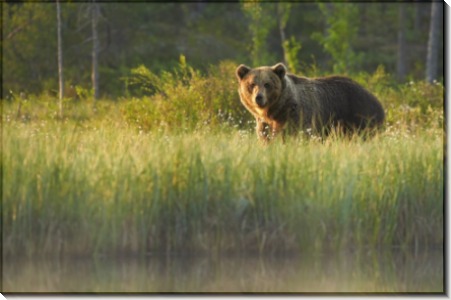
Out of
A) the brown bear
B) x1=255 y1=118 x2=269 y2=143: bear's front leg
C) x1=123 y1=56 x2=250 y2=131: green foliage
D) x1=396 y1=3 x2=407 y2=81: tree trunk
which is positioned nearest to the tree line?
x1=396 y1=3 x2=407 y2=81: tree trunk

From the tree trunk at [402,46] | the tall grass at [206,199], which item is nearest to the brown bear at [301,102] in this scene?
the tall grass at [206,199]

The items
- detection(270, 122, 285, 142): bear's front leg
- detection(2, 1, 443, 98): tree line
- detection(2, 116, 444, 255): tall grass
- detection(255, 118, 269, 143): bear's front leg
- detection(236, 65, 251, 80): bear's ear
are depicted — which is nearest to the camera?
detection(2, 116, 444, 255): tall grass

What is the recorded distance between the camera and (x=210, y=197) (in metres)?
8.00

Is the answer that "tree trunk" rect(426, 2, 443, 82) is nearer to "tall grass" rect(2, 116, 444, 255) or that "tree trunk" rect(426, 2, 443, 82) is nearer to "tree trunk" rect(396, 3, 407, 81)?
"tree trunk" rect(396, 3, 407, 81)

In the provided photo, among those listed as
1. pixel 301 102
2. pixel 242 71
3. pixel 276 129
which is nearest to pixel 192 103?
pixel 242 71

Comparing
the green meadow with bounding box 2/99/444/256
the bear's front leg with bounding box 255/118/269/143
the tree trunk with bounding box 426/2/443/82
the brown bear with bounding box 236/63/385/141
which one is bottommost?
the green meadow with bounding box 2/99/444/256

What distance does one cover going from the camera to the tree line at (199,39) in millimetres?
22109

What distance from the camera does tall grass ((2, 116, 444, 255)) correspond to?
7762mm

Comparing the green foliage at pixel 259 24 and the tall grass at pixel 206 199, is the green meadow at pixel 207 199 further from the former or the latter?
the green foliage at pixel 259 24

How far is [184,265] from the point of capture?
25.1 feet

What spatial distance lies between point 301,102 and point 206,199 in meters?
3.56

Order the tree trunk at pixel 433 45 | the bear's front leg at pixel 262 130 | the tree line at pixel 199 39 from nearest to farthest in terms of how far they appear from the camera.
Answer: the bear's front leg at pixel 262 130, the tree line at pixel 199 39, the tree trunk at pixel 433 45

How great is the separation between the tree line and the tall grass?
39.5ft

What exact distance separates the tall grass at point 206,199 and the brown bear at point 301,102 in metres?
2.27
